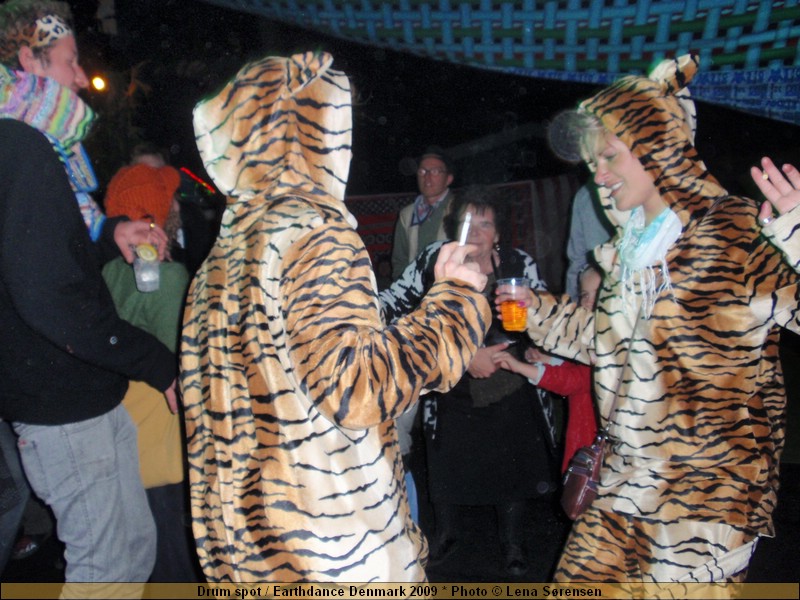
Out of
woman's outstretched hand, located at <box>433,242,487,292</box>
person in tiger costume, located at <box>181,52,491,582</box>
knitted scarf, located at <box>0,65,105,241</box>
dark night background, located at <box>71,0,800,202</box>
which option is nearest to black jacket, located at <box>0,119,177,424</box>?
knitted scarf, located at <box>0,65,105,241</box>

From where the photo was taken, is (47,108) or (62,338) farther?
(47,108)

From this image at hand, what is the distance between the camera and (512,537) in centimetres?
332

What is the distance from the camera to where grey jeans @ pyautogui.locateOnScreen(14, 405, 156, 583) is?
1.93 m

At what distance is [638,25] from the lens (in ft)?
10.2

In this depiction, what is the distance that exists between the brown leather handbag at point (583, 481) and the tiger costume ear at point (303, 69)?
1382 millimetres

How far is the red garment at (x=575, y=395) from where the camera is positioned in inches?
116

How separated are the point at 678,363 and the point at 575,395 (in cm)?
118

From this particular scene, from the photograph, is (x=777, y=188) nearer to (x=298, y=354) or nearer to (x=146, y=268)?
(x=298, y=354)

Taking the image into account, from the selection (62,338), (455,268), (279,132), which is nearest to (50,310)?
(62,338)

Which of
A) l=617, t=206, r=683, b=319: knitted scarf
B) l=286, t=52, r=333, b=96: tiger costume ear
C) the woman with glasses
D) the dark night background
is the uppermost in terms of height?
the dark night background

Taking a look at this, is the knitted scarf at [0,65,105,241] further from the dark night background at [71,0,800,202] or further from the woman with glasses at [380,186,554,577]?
the dark night background at [71,0,800,202]

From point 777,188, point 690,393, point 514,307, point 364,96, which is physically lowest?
point 690,393

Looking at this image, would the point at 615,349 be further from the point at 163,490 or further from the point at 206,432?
the point at 163,490

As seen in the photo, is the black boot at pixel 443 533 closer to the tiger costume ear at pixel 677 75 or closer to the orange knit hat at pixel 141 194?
the orange knit hat at pixel 141 194
